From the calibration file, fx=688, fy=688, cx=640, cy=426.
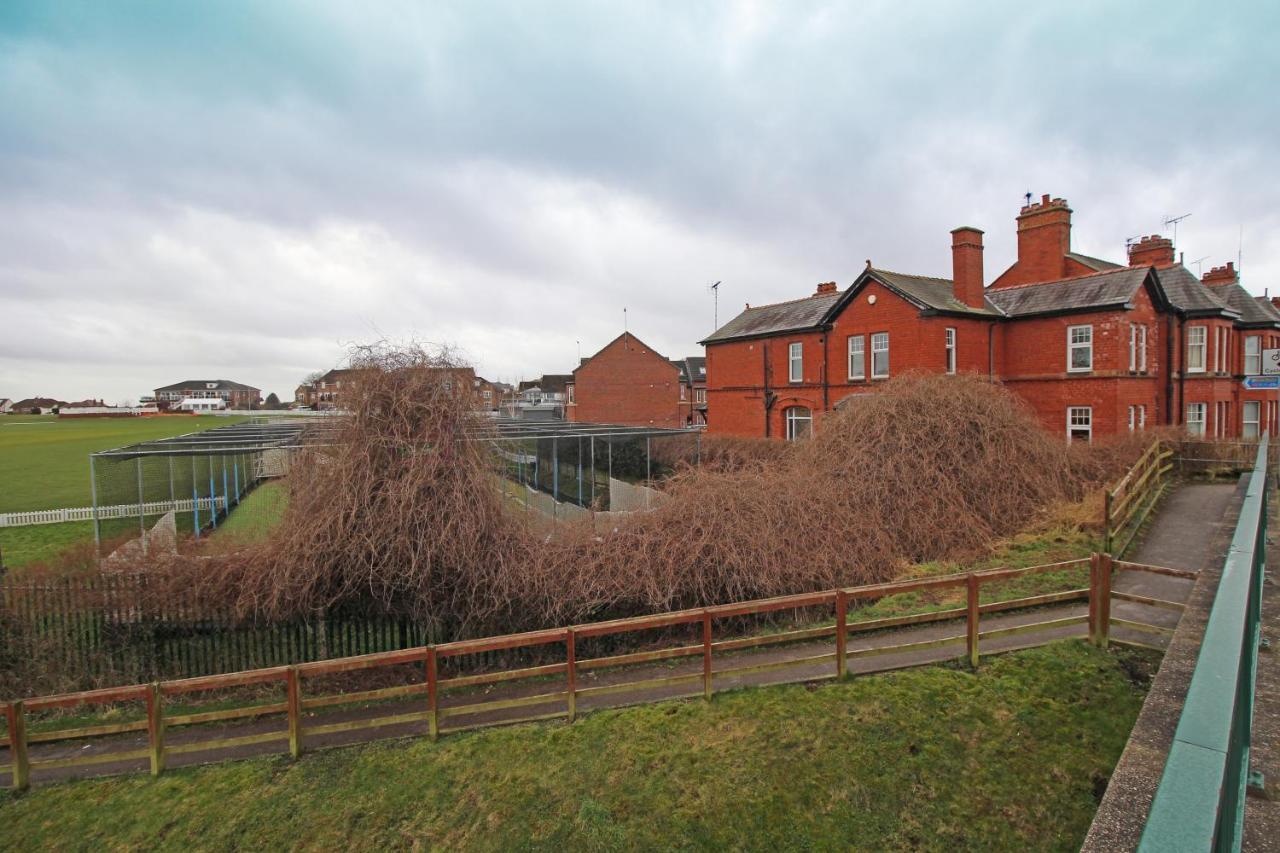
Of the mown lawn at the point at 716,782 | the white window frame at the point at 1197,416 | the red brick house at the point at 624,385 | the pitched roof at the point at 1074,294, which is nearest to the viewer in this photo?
the mown lawn at the point at 716,782

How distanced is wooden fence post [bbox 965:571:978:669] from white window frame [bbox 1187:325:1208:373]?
23.1 metres

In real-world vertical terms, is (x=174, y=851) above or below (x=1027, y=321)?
below

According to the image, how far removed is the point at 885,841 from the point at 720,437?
22.6 m

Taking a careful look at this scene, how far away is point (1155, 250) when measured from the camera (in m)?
28.3

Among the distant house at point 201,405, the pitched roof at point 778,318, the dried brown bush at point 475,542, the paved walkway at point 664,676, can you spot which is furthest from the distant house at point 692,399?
the distant house at point 201,405

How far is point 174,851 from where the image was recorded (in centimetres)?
612

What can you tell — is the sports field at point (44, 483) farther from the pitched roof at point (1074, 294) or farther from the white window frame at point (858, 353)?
the pitched roof at point (1074, 294)

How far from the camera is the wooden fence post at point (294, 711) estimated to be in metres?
7.19

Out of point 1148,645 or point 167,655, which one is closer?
point 1148,645

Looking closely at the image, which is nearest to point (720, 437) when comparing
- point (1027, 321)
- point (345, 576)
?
point (1027, 321)

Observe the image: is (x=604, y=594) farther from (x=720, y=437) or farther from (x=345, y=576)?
(x=720, y=437)

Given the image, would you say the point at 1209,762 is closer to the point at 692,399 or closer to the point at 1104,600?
the point at 1104,600

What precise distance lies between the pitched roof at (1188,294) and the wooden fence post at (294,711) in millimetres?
27988

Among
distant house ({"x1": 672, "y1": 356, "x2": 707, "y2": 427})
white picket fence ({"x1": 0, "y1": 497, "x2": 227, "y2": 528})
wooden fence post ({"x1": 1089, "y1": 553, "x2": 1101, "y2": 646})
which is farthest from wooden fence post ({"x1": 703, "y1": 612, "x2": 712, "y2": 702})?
Result: distant house ({"x1": 672, "y1": 356, "x2": 707, "y2": 427})
